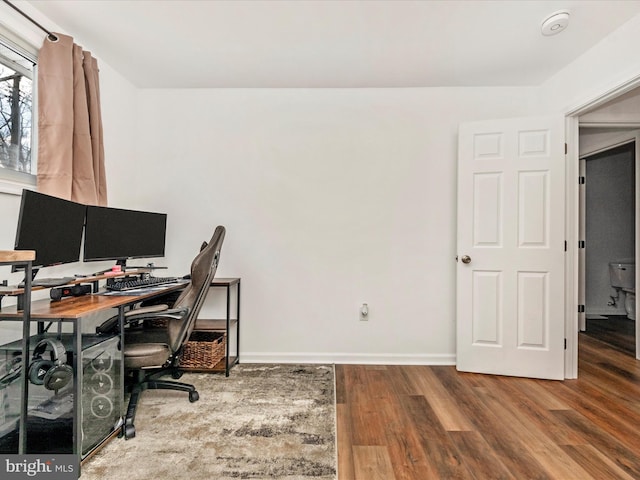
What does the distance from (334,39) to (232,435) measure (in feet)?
8.42

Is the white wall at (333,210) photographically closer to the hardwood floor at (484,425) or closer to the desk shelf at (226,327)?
the desk shelf at (226,327)

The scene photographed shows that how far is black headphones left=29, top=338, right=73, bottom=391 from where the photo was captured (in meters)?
1.54

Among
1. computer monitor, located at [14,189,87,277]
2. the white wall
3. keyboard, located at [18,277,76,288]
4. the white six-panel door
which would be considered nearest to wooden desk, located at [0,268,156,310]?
keyboard, located at [18,277,76,288]

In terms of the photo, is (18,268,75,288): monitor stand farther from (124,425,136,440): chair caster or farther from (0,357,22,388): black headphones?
(124,425,136,440): chair caster

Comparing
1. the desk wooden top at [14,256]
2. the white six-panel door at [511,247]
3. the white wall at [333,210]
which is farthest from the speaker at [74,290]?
the white six-panel door at [511,247]

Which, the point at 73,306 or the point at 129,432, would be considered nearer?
the point at 73,306

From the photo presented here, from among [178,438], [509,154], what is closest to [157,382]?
[178,438]

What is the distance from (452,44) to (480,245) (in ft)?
5.07

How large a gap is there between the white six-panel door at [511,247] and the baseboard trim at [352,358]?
23 centimetres

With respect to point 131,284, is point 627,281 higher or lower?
lower

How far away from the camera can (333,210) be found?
3115 mm

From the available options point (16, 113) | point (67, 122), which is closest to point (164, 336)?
point (67, 122)

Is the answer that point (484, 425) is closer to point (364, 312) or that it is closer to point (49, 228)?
point (364, 312)
